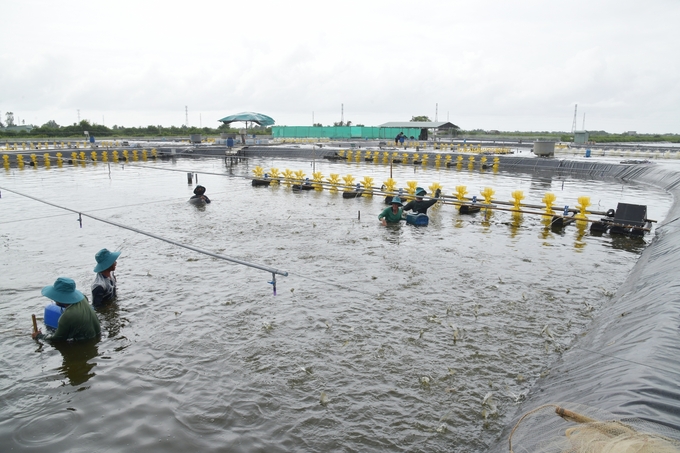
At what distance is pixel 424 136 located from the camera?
63500 millimetres

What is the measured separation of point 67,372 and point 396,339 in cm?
482

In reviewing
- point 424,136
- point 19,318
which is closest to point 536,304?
point 19,318

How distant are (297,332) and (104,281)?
146 inches

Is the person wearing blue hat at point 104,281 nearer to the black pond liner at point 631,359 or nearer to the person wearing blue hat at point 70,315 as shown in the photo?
the person wearing blue hat at point 70,315

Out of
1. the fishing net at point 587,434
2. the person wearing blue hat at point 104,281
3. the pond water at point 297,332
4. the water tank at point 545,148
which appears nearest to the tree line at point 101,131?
the water tank at point 545,148

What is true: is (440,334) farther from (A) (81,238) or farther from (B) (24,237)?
(B) (24,237)

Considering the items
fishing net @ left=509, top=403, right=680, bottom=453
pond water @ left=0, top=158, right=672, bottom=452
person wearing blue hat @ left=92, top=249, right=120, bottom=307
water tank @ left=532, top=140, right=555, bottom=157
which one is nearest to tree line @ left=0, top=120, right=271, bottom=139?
water tank @ left=532, top=140, right=555, bottom=157

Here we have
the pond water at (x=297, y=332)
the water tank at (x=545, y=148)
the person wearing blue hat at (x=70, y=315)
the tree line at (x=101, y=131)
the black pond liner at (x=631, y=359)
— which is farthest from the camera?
the tree line at (x=101, y=131)

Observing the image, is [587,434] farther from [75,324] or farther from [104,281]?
[104,281]

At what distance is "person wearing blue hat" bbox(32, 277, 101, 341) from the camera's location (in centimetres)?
651

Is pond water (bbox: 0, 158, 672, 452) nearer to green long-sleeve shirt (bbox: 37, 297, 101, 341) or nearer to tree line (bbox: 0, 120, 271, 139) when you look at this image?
green long-sleeve shirt (bbox: 37, 297, 101, 341)

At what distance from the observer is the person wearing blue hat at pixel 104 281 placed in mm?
7775

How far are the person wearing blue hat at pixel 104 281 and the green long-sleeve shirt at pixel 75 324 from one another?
108 cm

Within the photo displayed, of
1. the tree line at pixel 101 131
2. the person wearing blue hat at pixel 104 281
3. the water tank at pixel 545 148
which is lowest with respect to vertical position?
the person wearing blue hat at pixel 104 281
